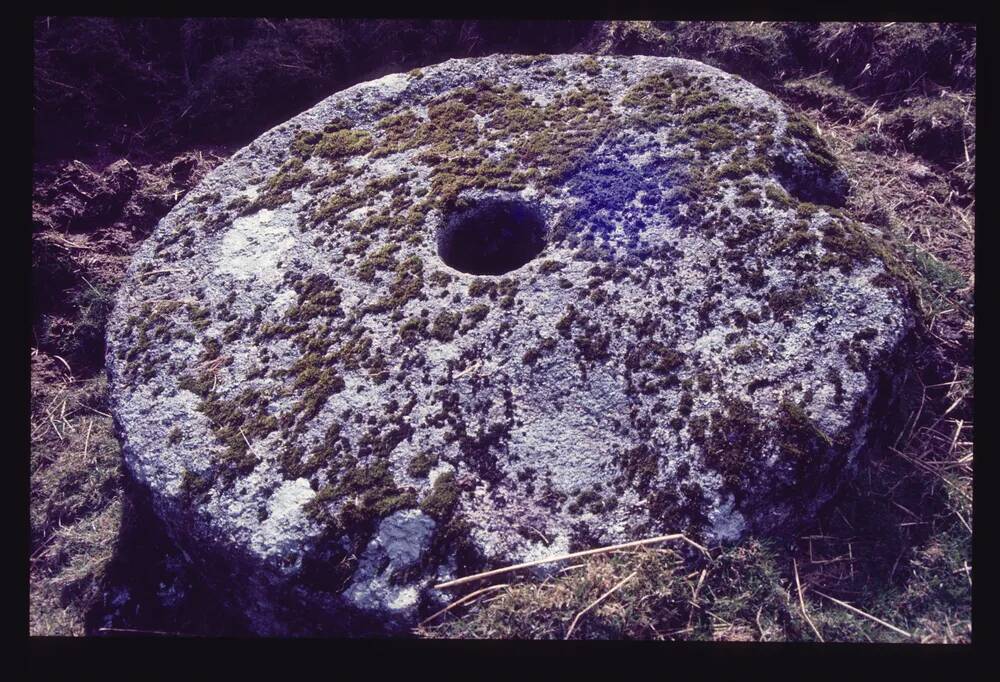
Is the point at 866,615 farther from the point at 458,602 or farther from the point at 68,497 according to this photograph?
the point at 68,497

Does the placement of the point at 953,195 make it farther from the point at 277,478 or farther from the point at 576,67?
the point at 277,478

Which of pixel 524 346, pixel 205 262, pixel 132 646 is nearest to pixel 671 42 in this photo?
pixel 524 346

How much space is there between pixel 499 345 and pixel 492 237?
0.75m

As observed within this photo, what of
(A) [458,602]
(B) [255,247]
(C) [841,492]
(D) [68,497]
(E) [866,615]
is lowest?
(D) [68,497]

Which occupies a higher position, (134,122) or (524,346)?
(134,122)

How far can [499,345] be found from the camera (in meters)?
2.67

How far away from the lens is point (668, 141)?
3123mm

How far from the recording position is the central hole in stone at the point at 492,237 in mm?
3094

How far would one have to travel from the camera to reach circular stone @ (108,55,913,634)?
2.37 m

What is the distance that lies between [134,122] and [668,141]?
3.87 m

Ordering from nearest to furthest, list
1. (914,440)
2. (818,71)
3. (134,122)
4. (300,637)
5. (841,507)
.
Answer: (300,637) < (841,507) < (914,440) < (818,71) < (134,122)

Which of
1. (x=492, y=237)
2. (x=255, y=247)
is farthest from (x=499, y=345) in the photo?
(x=255, y=247)

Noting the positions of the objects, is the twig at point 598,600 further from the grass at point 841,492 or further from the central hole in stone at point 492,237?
the central hole in stone at point 492,237

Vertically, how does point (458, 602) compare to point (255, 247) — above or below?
below
